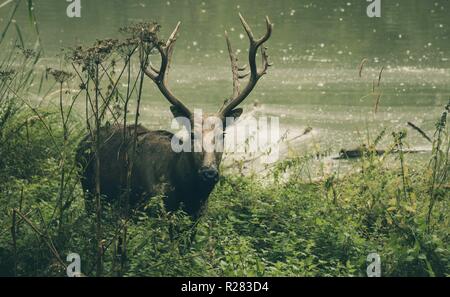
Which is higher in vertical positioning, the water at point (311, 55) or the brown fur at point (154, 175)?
the water at point (311, 55)

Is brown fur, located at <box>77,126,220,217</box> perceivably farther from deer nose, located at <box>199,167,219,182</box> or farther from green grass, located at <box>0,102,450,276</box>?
green grass, located at <box>0,102,450,276</box>

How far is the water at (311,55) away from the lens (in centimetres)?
1496

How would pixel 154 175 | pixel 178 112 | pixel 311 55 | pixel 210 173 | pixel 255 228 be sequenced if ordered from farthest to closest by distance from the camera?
pixel 311 55, pixel 178 112, pixel 154 175, pixel 255 228, pixel 210 173

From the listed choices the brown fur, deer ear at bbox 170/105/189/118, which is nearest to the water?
deer ear at bbox 170/105/189/118

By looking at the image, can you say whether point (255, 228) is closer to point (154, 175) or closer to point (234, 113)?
point (154, 175)

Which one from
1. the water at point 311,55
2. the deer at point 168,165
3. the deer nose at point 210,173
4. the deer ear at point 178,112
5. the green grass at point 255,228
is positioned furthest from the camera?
the water at point 311,55

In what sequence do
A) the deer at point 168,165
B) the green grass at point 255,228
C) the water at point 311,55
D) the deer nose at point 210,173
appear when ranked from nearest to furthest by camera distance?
the green grass at point 255,228
the deer nose at point 210,173
the deer at point 168,165
the water at point 311,55

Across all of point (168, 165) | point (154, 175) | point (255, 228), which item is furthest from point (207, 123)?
point (255, 228)

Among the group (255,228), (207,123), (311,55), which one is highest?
(311,55)

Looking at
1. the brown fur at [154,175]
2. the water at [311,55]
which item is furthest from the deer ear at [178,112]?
the water at [311,55]

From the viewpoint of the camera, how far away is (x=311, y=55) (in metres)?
20.0

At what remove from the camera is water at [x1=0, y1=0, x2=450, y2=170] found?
15.0m

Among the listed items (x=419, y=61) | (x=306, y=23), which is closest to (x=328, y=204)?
(x=419, y=61)

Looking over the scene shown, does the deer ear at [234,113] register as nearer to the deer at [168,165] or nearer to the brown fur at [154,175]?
the deer at [168,165]
